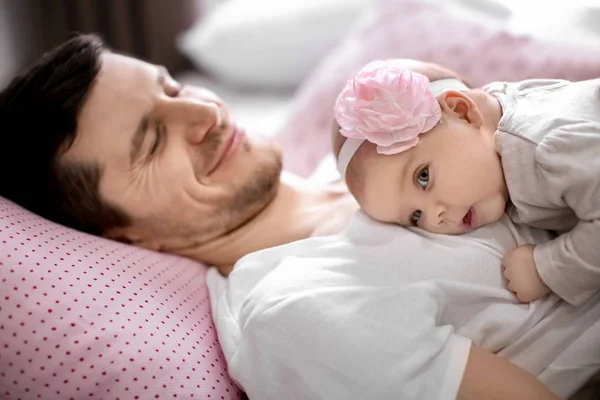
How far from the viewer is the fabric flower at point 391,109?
977 mm

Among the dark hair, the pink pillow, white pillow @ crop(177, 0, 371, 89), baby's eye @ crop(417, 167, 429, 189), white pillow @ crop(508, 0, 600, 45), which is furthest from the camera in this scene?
white pillow @ crop(177, 0, 371, 89)

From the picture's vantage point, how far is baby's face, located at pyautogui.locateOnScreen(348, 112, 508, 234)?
0.99m

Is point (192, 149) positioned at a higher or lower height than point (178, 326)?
higher

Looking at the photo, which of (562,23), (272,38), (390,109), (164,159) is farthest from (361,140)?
(272,38)

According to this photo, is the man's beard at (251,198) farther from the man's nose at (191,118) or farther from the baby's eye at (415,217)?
the baby's eye at (415,217)

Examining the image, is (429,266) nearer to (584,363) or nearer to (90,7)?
(584,363)

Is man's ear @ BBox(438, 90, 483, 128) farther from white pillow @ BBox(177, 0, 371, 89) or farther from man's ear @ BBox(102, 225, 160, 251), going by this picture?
white pillow @ BBox(177, 0, 371, 89)

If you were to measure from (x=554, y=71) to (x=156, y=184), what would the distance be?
945mm

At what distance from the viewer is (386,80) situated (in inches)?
38.9

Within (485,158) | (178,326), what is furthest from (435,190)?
(178,326)

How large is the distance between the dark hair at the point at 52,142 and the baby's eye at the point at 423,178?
61 cm

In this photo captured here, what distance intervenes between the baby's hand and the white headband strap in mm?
295

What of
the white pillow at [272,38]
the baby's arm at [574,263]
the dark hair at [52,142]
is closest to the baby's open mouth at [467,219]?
the baby's arm at [574,263]

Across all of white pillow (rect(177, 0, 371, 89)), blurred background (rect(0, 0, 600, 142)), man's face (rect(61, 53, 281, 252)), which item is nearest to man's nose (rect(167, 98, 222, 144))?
man's face (rect(61, 53, 281, 252))
